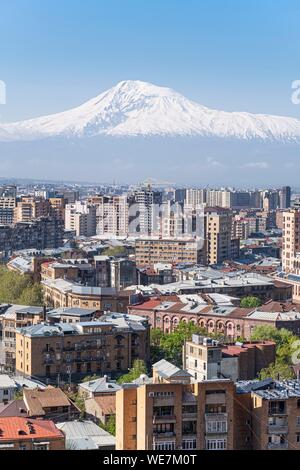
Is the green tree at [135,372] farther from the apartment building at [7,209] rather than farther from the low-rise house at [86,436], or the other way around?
the apartment building at [7,209]

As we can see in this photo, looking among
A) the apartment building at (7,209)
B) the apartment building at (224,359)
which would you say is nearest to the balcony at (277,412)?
the apartment building at (224,359)

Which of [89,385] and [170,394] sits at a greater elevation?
[170,394]

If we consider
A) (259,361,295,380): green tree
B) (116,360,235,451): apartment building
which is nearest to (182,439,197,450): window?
(116,360,235,451): apartment building

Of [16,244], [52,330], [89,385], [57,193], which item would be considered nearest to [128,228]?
[16,244]

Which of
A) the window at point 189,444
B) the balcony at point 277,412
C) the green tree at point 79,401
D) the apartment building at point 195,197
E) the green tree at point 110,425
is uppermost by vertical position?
the apartment building at point 195,197

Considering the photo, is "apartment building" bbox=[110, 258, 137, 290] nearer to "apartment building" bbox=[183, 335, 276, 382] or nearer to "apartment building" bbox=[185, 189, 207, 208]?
"apartment building" bbox=[183, 335, 276, 382]

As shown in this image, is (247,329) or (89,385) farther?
(247,329)

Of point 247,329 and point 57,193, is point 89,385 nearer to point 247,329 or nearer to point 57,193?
point 247,329
